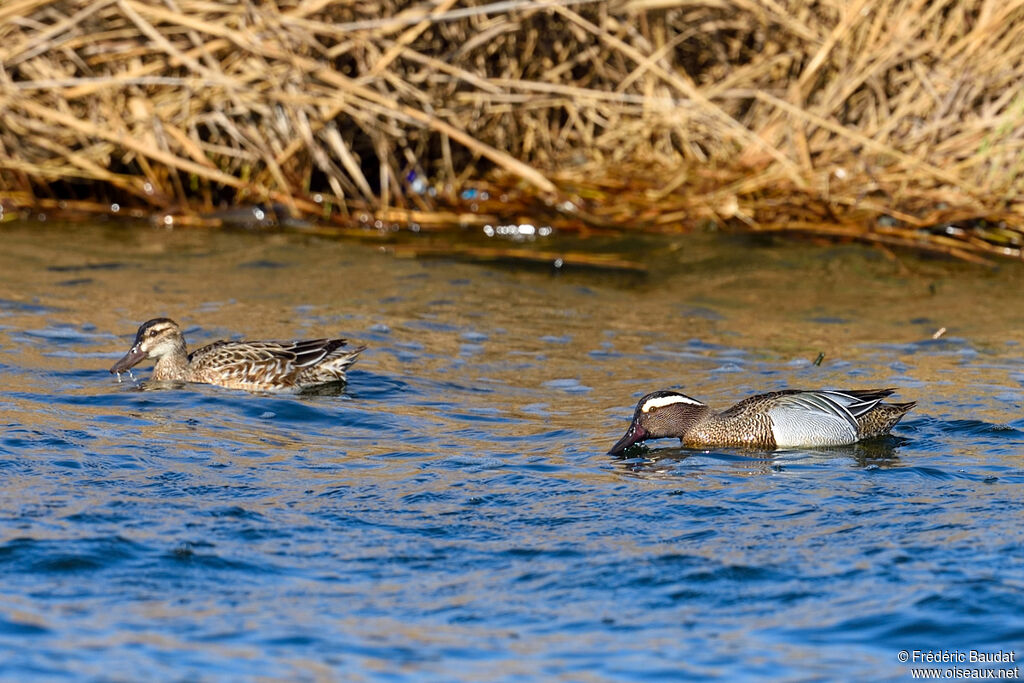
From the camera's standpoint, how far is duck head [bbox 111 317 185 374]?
8.78 m

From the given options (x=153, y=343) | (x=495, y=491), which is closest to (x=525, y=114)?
(x=153, y=343)

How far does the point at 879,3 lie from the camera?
13.1 m

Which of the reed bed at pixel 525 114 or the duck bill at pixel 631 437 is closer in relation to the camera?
the duck bill at pixel 631 437

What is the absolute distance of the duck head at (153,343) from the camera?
878 cm

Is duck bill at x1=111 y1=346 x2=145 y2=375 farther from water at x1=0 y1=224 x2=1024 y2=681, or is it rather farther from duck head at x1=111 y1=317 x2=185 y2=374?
water at x1=0 y1=224 x2=1024 y2=681

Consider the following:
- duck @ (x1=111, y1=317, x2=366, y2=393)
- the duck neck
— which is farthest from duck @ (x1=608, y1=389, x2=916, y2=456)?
the duck neck

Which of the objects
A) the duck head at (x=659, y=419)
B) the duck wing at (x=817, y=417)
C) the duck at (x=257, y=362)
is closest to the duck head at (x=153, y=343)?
the duck at (x=257, y=362)

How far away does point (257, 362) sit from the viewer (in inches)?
350

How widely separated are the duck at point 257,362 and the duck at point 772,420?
2269mm

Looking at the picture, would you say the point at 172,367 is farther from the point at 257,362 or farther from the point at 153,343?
the point at 257,362

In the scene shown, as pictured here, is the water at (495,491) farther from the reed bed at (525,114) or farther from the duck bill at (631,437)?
the reed bed at (525,114)

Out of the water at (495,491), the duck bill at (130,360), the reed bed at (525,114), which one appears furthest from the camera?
the reed bed at (525,114)

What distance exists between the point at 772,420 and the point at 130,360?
3.95 metres

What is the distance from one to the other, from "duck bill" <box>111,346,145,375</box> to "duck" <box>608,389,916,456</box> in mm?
3177
